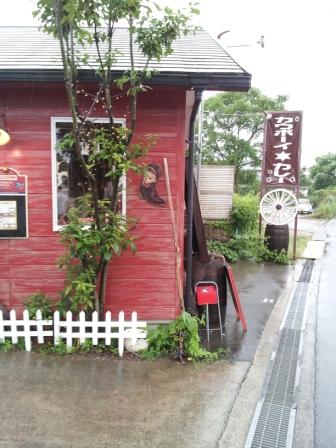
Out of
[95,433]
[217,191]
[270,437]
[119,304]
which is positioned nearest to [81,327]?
[119,304]

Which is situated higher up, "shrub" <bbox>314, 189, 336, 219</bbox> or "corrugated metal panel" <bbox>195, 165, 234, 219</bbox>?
"corrugated metal panel" <bbox>195, 165, 234, 219</bbox>

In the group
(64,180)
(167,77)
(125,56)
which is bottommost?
(64,180)

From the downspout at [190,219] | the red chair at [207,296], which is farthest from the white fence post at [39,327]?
the red chair at [207,296]

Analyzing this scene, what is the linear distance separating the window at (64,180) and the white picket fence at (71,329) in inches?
47.4

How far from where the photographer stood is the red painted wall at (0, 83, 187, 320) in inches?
194

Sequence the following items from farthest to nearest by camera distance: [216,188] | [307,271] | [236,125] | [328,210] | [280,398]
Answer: [328,210] → [236,125] → [216,188] → [307,271] → [280,398]

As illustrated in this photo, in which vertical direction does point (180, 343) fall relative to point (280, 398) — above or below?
above

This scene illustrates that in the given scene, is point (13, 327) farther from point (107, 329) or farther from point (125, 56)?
point (125, 56)

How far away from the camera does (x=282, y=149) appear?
34.3ft

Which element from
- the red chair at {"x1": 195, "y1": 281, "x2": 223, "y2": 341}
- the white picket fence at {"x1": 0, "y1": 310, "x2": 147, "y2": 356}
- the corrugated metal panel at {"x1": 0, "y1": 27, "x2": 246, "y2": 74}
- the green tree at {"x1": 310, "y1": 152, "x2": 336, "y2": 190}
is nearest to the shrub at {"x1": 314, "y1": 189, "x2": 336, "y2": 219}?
the green tree at {"x1": 310, "y1": 152, "x2": 336, "y2": 190}

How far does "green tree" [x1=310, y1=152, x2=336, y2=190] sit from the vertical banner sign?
40.6 metres

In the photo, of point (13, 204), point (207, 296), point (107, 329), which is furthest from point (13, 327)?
point (207, 296)

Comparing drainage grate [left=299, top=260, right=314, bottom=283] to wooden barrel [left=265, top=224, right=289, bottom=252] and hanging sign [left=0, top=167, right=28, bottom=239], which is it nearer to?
wooden barrel [left=265, top=224, right=289, bottom=252]

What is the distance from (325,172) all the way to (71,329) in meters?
49.1
